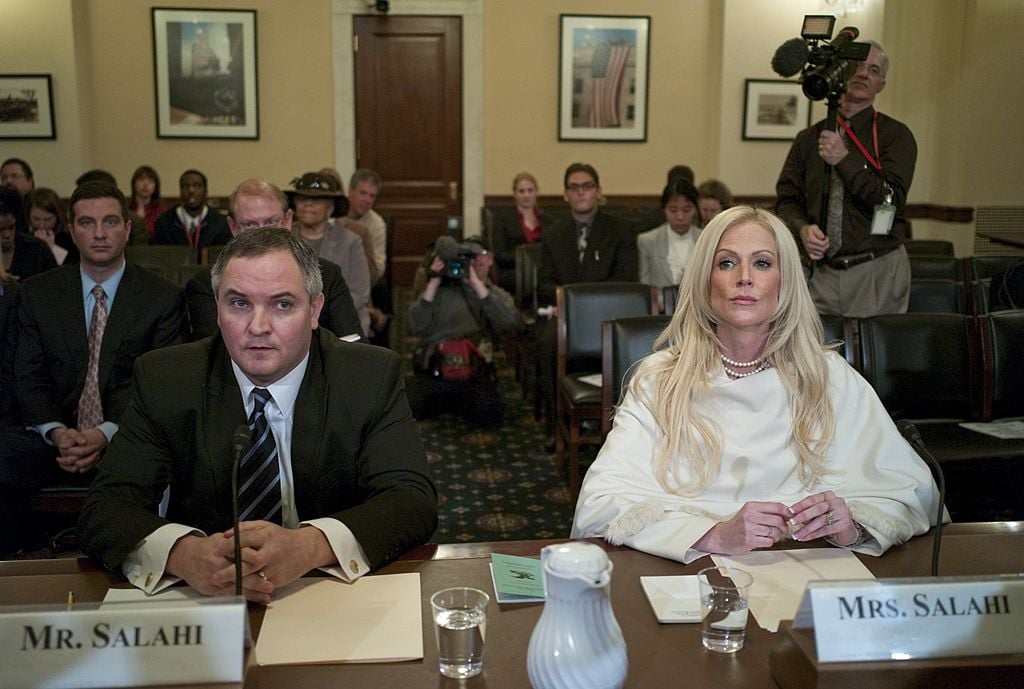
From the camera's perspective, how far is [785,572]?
1686 mm

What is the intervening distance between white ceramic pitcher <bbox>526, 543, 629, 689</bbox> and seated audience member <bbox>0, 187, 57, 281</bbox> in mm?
4425

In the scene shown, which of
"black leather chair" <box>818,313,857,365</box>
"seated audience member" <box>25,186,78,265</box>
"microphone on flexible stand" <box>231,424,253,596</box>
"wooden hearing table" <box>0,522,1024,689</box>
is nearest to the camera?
"wooden hearing table" <box>0,522,1024,689</box>

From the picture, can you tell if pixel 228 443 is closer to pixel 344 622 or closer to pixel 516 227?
pixel 344 622

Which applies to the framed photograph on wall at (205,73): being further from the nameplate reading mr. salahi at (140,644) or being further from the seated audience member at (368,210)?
the nameplate reading mr. salahi at (140,644)

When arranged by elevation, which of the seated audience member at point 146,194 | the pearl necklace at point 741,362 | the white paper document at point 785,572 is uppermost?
the seated audience member at point 146,194

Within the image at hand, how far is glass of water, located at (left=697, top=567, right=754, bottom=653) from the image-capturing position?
141 centimetres

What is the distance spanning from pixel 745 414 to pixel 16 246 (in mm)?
4207

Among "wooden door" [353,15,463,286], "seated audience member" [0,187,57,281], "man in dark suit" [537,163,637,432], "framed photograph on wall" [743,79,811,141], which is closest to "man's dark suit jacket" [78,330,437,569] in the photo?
"seated audience member" [0,187,57,281]

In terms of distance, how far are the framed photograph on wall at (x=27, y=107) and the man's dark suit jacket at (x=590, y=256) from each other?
5.35m

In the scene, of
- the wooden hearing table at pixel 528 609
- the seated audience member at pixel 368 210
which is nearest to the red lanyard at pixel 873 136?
the wooden hearing table at pixel 528 609

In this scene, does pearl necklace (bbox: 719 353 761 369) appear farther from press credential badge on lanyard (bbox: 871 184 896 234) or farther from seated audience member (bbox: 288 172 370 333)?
seated audience member (bbox: 288 172 370 333)

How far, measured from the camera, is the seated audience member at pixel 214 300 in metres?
3.66

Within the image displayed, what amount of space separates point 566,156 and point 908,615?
876 centimetres

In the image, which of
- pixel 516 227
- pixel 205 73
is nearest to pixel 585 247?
pixel 516 227
